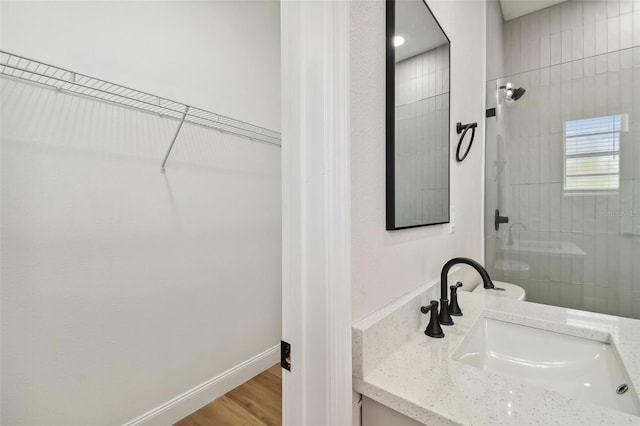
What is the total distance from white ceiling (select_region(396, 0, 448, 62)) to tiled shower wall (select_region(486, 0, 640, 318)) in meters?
1.18

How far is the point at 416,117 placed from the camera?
891 millimetres

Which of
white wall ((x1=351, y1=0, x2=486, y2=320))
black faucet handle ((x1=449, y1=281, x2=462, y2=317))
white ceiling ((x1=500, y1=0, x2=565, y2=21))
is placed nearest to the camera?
white wall ((x1=351, y1=0, x2=486, y2=320))

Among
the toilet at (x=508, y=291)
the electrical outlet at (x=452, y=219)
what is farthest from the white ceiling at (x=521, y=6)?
the toilet at (x=508, y=291)

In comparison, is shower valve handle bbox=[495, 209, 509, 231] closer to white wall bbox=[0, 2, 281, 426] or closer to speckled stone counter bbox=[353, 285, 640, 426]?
speckled stone counter bbox=[353, 285, 640, 426]

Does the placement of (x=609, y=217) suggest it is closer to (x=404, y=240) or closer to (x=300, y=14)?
(x=404, y=240)

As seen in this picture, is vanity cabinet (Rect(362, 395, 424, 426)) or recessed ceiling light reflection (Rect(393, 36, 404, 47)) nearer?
vanity cabinet (Rect(362, 395, 424, 426))

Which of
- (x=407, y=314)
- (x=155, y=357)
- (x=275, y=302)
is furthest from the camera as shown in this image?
(x=275, y=302)

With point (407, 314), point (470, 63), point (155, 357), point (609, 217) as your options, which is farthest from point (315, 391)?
point (609, 217)

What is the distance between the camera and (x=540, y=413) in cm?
51

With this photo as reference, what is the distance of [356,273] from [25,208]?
1.30 metres

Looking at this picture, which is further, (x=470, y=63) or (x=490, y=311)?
(x=470, y=63)

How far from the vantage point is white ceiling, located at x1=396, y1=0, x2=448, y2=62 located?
2.63ft

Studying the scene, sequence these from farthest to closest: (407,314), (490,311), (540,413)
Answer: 1. (490,311)
2. (407,314)
3. (540,413)

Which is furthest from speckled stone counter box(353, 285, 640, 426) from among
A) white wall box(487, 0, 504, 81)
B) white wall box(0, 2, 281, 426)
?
white wall box(487, 0, 504, 81)
